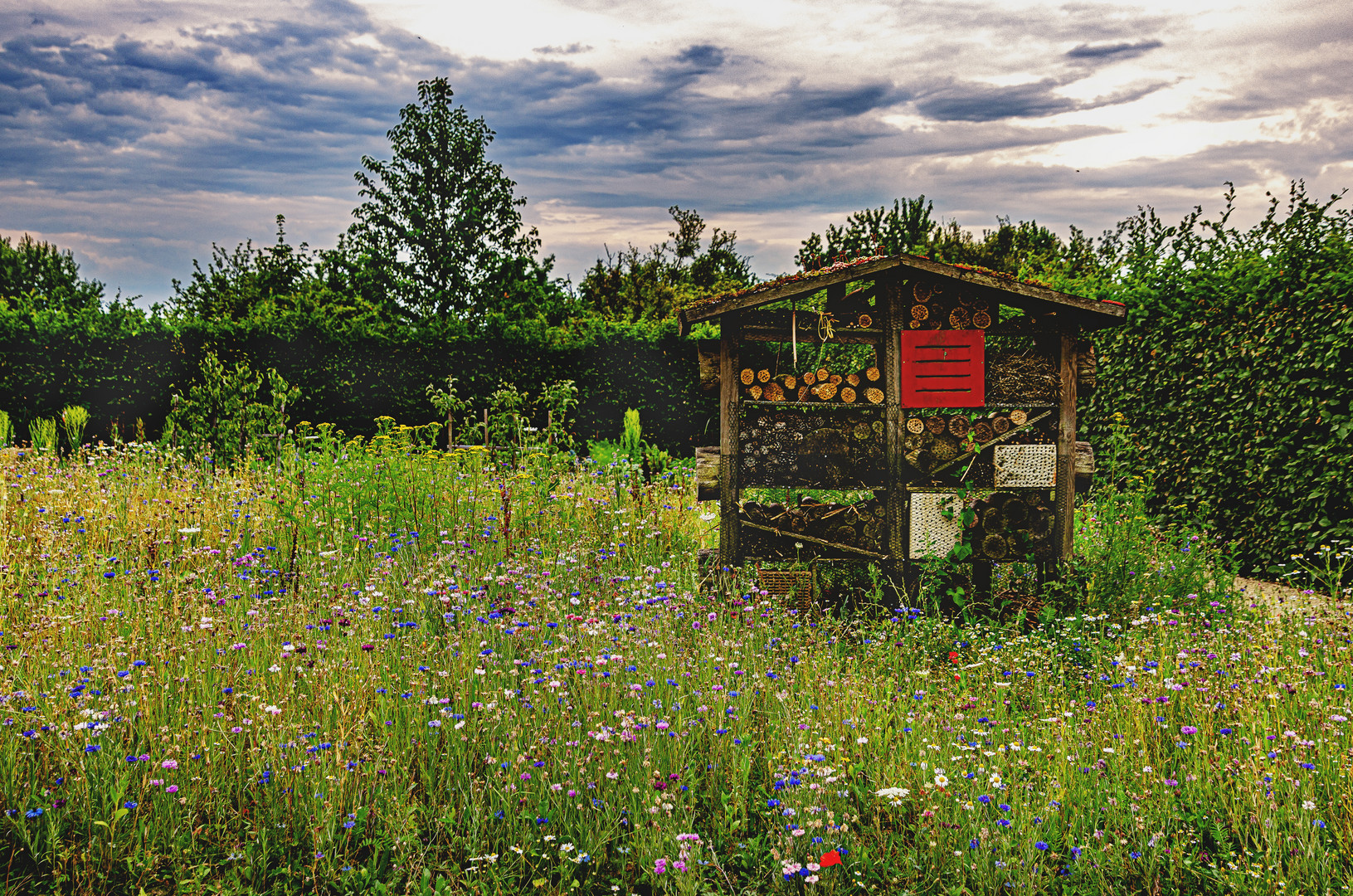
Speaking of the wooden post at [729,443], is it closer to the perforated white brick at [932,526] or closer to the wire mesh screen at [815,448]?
the wire mesh screen at [815,448]

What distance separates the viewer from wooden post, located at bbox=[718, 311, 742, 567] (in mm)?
6539

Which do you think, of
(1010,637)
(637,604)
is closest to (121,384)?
(637,604)

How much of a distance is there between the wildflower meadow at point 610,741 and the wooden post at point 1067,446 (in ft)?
3.84

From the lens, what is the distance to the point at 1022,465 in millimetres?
6469

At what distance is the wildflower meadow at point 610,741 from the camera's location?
283cm

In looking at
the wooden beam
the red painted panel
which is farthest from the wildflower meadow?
the wooden beam

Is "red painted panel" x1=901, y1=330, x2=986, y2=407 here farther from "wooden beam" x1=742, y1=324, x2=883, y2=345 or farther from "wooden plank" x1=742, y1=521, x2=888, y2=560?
"wooden plank" x1=742, y1=521, x2=888, y2=560

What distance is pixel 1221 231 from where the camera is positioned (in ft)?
29.3

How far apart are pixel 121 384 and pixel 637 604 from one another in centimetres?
1267

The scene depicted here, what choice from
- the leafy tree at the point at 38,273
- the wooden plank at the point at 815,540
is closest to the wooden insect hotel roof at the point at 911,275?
the wooden plank at the point at 815,540

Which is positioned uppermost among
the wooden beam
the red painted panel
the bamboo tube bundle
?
the wooden beam

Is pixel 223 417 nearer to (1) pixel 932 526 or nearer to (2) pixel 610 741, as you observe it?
(1) pixel 932 526

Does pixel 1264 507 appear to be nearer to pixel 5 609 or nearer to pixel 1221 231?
pixel 1221 231

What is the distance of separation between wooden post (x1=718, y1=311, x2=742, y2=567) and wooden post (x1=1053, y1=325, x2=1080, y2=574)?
2487mm
